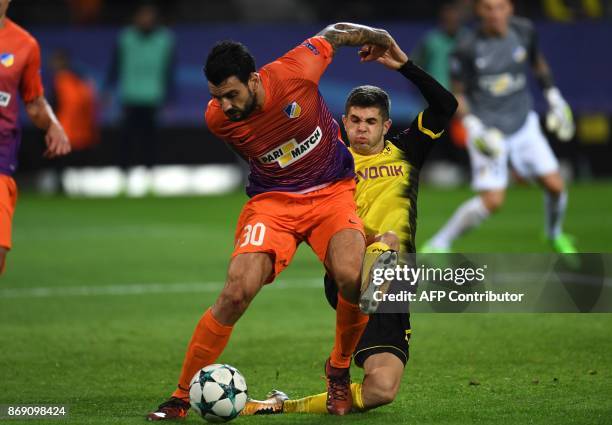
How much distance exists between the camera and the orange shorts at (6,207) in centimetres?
709

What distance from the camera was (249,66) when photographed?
604 centimetres

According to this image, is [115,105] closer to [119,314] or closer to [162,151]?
[162,151]

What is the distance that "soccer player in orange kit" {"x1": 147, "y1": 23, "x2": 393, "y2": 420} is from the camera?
6.02 m

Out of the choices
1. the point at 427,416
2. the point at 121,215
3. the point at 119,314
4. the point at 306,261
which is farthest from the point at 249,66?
the point at 121,215

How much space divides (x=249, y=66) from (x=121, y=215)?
11.4 m

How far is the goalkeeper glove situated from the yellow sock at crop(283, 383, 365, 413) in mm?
5338

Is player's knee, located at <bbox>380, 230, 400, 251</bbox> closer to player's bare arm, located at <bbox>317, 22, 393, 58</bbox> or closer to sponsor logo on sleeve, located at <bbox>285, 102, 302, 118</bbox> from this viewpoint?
sponsor logo on sleeve, located at <bbox>285, 102, 302, 118</bbox>

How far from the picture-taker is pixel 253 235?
619cm

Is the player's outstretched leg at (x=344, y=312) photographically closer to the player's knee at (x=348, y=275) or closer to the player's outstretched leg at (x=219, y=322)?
the player's knee at (x=348, y=275)

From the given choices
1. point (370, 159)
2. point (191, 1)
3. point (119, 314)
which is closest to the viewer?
point (370, 159)

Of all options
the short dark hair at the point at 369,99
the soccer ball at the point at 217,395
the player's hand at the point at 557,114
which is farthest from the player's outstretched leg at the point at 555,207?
the soccer ball at the point at 217,395

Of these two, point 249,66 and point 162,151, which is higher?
point 162,151

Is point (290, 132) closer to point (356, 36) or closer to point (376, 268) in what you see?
point (356, 36)

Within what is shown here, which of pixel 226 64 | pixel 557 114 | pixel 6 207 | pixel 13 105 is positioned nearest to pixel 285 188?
pixel 226 64
